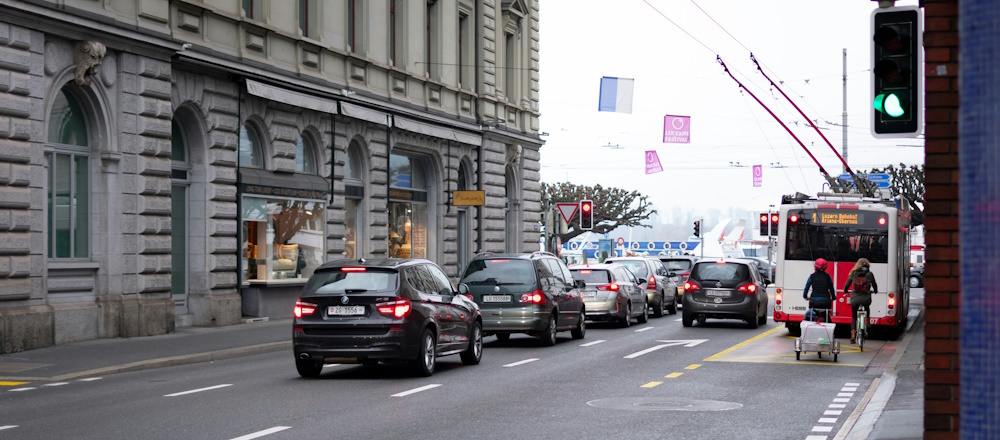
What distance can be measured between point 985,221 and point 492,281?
1933cm

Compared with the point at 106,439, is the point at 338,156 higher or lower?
higher

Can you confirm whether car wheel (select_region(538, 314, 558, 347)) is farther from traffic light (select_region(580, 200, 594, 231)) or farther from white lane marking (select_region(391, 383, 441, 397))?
traffic light (select_region(580, 200, 594, 231))

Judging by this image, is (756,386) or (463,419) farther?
(756,386)

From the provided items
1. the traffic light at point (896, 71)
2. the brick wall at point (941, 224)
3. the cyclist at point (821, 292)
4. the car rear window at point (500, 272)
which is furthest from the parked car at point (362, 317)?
the brick wall at point (941, 224)

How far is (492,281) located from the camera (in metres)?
21.6

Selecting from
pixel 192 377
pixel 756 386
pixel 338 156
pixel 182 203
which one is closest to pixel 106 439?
pixel 192 377

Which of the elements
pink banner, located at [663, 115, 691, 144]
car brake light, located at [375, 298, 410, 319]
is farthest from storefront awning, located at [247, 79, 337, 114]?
car brake light, located at [375, 298, 410, 319]

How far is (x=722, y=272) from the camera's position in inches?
1118

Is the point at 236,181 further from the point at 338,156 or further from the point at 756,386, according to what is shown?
the point at 756,386

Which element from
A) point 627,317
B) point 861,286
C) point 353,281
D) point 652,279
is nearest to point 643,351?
point 861,286

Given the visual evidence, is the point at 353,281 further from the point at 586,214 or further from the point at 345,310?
the point at 586,214

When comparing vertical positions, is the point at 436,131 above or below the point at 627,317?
above

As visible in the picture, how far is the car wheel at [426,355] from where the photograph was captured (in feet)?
51.0

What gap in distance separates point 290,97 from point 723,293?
438 inches
